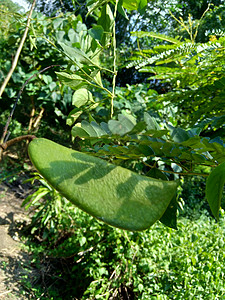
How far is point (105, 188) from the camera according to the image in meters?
0.17

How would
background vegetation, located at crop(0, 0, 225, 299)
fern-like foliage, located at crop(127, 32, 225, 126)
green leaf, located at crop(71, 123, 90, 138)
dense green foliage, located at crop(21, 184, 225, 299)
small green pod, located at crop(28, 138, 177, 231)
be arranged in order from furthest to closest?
dense green foliage, located at crop(21, 184, 225, 299)
fern-like foliage, located at crop(127, 32, 225, 126)
background vegetation, located at crop(0, 0, 225, 299)
green leaf, located at crop(71, 123, 90, 138)
small green pod, located at crop(28, 138, 177, 231)

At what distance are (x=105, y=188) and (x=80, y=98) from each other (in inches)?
10.8

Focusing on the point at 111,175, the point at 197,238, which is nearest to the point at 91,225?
the point at 197,238

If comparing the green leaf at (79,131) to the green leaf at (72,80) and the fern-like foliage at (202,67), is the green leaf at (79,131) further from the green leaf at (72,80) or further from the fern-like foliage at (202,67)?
the fern-like foliage at (202,67)

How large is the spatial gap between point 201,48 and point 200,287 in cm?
104

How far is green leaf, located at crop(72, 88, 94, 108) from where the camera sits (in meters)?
0.41

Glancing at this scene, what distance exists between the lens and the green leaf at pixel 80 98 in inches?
16.0

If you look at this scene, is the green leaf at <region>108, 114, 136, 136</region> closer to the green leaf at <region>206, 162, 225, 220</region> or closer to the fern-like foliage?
the green leaf at <region>206, 162, 225, 220</region>

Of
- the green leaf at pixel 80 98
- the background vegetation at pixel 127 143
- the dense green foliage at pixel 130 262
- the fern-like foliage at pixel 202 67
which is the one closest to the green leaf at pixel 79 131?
the background vegetation at pixel 127 143

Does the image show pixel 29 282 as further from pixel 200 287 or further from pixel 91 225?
pixel 200 287

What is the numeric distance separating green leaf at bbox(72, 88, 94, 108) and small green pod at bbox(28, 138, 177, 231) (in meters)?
0.23

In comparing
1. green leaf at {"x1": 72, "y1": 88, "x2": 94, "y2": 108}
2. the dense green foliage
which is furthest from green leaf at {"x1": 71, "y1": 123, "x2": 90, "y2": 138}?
the dense green foliage

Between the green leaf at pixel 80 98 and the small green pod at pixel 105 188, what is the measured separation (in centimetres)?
23

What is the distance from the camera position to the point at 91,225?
1647 millimetres
